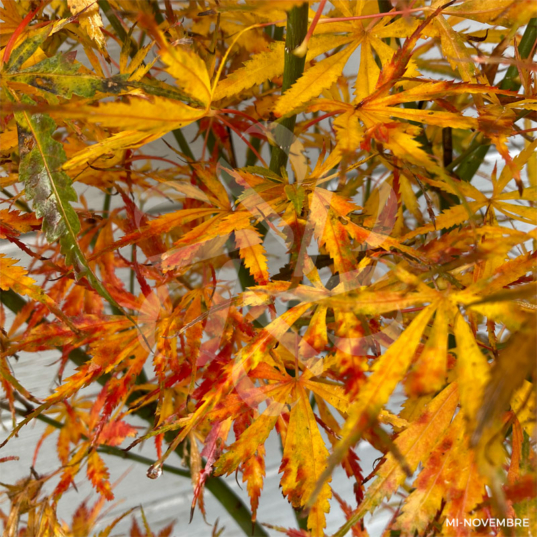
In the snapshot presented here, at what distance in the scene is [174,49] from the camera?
14 cm

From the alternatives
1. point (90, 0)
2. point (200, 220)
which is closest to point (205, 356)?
point (200, 220)

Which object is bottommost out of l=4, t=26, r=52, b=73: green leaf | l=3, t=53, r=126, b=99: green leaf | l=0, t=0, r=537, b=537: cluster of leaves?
l=0, t=0, r=537, b=537: cluster of leaves

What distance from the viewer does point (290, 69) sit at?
0.64 feet

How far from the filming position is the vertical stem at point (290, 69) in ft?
0.58

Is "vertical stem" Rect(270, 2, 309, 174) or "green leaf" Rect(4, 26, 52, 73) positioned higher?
"green leaf" Rect(4, 26, 52, 73)

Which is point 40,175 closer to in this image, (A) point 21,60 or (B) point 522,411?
(A) point 21,60

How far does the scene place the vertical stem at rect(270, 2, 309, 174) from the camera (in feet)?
0.58

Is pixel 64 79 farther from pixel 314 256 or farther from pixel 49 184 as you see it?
pixel 314 256

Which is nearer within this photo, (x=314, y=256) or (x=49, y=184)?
(x=49, y=184)

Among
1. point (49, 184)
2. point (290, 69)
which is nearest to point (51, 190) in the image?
point (49, 184)

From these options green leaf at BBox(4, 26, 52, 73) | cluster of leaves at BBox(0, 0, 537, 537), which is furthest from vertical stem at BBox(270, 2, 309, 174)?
green leaf at BBox(4, 26, 52, 73)

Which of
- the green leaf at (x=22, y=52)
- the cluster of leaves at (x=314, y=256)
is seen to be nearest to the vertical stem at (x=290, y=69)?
the cluster of leaves at (x=314, y=256)

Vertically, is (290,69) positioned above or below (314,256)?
above

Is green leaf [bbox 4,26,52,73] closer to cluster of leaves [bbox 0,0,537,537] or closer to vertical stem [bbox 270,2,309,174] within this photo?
cluster of leaves [bbox 0,0,537,537]
